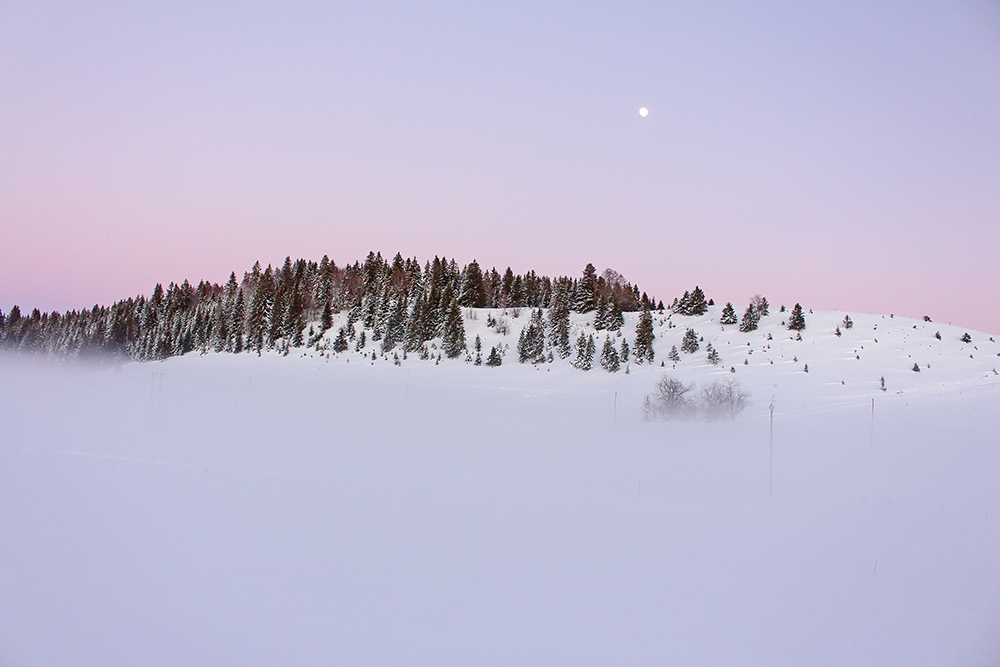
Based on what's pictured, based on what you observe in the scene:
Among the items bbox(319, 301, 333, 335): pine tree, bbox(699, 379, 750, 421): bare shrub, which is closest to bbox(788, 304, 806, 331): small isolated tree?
bbox(699, 379, 750, 421): bare shrub

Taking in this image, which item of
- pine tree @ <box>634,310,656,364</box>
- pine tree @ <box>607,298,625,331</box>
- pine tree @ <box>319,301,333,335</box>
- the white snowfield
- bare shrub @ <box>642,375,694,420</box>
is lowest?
the white snowfield

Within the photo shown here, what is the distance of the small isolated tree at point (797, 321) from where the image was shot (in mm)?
45656

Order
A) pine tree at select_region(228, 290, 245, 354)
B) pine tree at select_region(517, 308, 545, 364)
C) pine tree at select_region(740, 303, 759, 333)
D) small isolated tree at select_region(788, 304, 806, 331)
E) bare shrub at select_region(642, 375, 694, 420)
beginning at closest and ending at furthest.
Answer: bare shrub at select_region(642, 375, 694, 420) < small isolated tree at select_region(788, 304, 806, 331) < pine tree at select_region(740, 303, 759, 333) < pine tree at select_region(517, 308, 545, 364) < pine tree at select_region(228, 290, 245, 354)

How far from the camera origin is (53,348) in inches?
3383

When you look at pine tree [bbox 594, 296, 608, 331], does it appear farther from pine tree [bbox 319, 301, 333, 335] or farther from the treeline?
pine tree [bbox 319, 301, 333, 335]

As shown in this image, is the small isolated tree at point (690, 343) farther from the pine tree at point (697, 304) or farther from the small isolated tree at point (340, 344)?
the small isolated tree at point (340, 344)

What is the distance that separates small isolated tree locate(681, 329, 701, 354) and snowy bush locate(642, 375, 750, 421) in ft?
55.6

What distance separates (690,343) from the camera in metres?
44.3

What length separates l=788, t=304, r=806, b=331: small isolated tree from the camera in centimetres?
4566

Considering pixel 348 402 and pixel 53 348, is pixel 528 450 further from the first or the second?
pixel 53 348

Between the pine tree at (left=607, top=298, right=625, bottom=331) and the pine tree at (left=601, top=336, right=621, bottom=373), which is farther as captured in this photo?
the pine tree at (left=607, top=298, right=625, bottom=331)

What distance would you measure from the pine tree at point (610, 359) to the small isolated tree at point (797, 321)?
1840cm

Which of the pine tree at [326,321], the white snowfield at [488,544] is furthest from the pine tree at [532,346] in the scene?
the pine tree at [326,321]

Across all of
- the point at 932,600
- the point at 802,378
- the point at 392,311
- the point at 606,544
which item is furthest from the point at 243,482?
the point at 392,311
